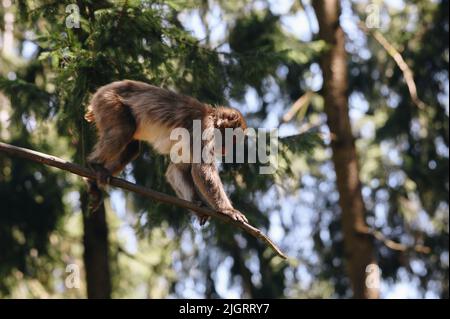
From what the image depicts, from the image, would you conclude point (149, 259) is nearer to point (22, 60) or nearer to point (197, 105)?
point (22, 60)

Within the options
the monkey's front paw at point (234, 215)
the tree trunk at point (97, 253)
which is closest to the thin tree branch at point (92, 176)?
the monkey's front paw at point (234, 215)

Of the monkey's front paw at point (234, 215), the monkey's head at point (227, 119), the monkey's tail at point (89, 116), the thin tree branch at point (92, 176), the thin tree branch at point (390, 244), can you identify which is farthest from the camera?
the thin tree branch at point (390, 244)

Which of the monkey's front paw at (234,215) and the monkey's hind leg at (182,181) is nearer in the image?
the monkey's front paw at (234,215)

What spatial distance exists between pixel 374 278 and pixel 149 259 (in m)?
6.16

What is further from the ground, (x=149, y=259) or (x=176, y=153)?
(x=176, y=153)

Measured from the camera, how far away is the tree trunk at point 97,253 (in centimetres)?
1284

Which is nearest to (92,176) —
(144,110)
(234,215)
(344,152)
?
(144,110)

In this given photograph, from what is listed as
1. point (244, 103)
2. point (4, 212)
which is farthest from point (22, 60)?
point (244, 103)

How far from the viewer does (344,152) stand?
13.2 m

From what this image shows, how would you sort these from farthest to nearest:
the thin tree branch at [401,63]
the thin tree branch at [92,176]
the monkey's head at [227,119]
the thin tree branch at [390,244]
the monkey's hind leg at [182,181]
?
the thin tree branch at [401,63]
the thin tree branch at [390,244]
the monkey's head at [227,119]
the monkey's hind leg at [182,181]
the thin tree branch at [92,176]

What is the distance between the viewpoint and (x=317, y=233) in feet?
50.4

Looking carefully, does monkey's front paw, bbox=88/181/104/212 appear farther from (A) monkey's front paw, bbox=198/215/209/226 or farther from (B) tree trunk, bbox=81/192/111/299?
(B) tree trunk, bbox=81/192/111/299

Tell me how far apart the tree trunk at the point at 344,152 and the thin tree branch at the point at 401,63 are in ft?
1.89

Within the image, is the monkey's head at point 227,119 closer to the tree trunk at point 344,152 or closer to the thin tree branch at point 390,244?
the tree trunk at point 344,152
